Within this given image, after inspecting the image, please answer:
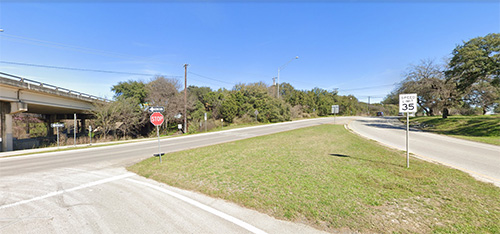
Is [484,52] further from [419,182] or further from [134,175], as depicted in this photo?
[134,175]

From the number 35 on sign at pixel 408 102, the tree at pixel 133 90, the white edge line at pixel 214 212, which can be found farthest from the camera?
the tree at pixel 133 90

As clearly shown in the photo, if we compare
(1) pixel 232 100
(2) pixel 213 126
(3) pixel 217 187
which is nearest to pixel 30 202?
(3) pixel 217 187

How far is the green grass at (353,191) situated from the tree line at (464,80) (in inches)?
741

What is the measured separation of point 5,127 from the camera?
16469 millimetres

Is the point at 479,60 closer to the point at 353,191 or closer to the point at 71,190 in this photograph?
the point at 353,191

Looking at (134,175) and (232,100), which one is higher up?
(232,100)

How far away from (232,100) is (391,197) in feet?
114

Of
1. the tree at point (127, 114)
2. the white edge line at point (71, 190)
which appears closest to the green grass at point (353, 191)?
the white edge line at point (71, 190)

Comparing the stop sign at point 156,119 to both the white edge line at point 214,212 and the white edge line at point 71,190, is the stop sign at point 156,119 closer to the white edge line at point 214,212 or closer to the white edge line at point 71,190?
the white edge line at point 71,190

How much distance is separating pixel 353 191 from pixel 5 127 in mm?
26925

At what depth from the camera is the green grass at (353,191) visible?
121 inches

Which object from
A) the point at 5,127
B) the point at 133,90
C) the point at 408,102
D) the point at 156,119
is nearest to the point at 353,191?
the point at 408,102

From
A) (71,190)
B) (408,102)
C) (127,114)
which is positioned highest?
(408,102)

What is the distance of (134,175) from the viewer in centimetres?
637
